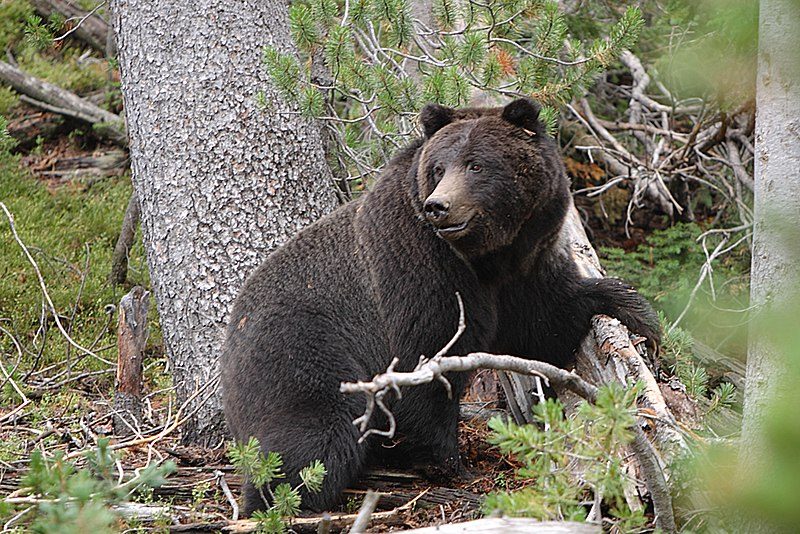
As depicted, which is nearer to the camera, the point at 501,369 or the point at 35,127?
the point at 501,369

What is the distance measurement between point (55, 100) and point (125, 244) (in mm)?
3544

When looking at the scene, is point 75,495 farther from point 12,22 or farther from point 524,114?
point 12,22

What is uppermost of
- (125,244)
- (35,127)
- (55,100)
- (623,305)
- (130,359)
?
(55,100)

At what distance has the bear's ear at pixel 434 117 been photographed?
4727 mm

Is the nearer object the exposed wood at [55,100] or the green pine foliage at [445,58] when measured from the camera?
the green pine foliage at [445,58]

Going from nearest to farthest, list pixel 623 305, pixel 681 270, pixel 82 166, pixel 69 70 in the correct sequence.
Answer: pixel 623 305 < pixel 681 270 < pixel 82 166 < pixel 69 70

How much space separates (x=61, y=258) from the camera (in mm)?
8688

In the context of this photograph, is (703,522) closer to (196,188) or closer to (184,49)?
(196,188)

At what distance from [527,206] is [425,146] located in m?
0.67

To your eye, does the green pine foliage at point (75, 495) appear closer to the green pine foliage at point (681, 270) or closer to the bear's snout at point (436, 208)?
the bear's snout at point (436, 208)

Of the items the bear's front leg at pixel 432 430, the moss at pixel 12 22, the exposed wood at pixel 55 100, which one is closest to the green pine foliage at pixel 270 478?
the bear's front leg at pixel 432 430

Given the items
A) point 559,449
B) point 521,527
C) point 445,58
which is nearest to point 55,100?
point 445,58

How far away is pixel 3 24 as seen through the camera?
1152 cm

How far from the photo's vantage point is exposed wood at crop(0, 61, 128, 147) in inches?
408
